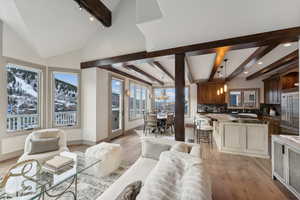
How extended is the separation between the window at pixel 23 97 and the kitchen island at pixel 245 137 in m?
Result: 5.36

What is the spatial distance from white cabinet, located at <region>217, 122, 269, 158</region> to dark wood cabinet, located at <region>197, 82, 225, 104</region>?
3.65 meters

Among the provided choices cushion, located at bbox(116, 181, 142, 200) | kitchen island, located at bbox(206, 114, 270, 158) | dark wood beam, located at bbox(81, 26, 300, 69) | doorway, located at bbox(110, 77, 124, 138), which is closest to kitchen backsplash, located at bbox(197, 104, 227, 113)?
kitchen island, located at bbox(206, 114, 270, 158)

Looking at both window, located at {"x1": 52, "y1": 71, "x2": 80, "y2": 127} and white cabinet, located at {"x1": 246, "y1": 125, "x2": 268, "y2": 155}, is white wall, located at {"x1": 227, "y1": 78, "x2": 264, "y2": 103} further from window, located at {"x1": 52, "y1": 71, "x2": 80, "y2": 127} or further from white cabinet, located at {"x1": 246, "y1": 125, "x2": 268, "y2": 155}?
window, located at {"x1": 52, "y1": 71, "x2": 80, "y2": 127}

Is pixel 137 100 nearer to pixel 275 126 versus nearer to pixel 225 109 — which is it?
pixel 225 109

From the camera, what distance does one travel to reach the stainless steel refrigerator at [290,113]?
4031mm

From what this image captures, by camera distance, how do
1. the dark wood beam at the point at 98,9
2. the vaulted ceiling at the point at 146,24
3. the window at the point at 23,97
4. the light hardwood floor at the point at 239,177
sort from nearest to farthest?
the light hardwood floor at the point at 239,177 < the vaulted ceiling at the point at 146,24 < the dark wood beam at the point at 98,9 < the window at the point at 23,97

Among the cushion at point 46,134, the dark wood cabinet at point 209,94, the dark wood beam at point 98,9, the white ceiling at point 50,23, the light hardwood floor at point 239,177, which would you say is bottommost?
the light hardwood floor at point 239,177

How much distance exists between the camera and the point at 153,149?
228 centimetres

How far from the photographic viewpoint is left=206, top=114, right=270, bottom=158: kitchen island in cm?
326

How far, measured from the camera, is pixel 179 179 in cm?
110

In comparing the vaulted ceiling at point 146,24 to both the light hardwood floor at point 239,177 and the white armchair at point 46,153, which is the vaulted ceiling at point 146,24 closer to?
the white armchair at point 46,153

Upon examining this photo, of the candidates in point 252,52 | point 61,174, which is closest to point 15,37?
point 61,174

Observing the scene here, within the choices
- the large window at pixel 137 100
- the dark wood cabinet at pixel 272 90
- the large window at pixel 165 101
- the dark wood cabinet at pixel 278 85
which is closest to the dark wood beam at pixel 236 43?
the large window at pixel 137 100

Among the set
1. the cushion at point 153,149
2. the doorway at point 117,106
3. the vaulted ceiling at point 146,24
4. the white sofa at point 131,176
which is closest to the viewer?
the white sofa at point 131,176
